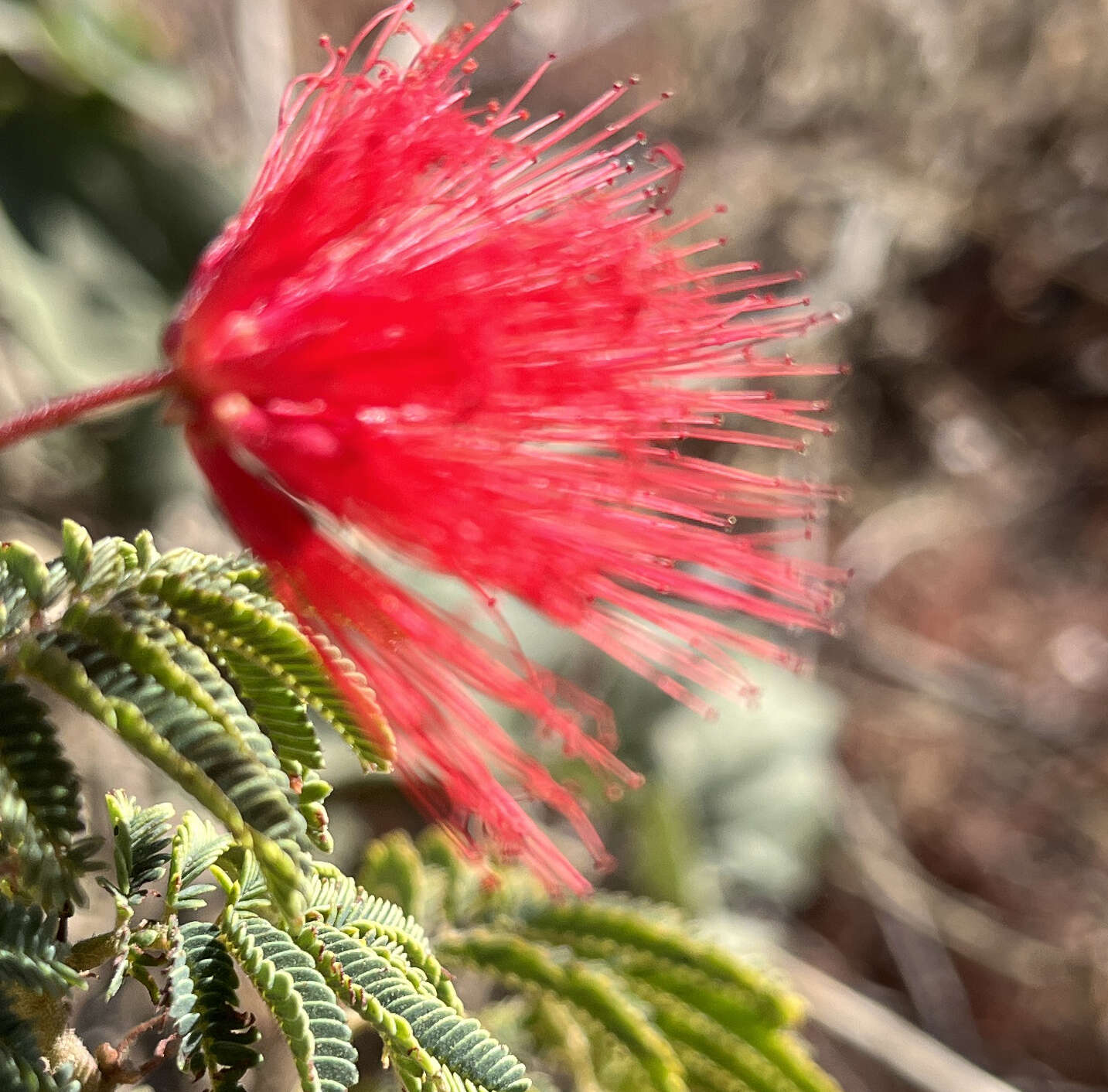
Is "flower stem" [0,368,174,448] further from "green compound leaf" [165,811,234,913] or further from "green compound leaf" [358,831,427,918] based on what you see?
"green compound leaf" [358,831,427,918]

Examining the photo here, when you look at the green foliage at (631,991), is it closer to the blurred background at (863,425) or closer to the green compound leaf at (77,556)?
the green compound leaf at (77,556)

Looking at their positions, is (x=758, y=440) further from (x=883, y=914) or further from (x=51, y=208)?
(x=883, y=914)

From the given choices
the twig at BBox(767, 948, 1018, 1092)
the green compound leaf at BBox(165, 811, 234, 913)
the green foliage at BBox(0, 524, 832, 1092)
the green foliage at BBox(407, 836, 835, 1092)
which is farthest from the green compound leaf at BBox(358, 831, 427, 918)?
the twig at BBox(767, 948, 1018, 1092)

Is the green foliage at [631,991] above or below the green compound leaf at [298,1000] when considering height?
above

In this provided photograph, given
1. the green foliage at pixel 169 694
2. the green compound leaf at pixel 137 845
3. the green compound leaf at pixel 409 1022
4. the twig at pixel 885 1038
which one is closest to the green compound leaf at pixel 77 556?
the green foliage at pixel 169 694

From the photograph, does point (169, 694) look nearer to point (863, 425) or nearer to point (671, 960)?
point (671, 960)

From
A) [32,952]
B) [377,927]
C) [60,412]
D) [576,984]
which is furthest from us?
[576,984]

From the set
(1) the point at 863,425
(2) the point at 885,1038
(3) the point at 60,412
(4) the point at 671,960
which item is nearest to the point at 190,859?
(3) the point at 60,412
